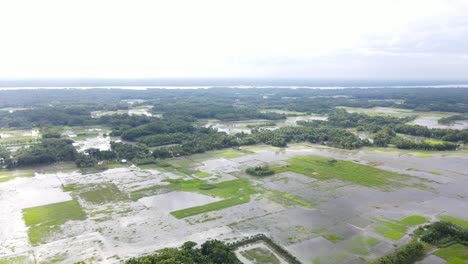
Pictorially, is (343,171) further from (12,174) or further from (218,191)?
(12,174)

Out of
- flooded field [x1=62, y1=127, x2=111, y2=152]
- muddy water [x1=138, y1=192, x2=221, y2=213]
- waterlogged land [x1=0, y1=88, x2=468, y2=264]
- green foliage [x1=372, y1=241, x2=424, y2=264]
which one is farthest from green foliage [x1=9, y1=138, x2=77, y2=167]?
green foliage [x1=372, y1=241, x2=424, y2=264]

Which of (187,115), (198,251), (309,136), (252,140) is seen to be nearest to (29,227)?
(198,251)

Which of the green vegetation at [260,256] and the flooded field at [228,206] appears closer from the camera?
the green vegetation at [260,256]

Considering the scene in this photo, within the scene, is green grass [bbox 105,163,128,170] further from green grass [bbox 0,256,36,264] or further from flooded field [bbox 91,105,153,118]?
flooded field [bbox 91,105,153,118]

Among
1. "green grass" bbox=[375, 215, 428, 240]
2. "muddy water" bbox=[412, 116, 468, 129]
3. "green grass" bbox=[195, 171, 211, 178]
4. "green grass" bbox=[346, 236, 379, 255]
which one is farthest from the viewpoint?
"muddy water" bbox=[412, 116, 468, 129]

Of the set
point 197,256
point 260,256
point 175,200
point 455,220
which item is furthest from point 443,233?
point 175,200

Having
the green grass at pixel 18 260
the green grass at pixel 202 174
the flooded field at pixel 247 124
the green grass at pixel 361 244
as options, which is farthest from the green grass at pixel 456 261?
the flooded field at pixel 247 124

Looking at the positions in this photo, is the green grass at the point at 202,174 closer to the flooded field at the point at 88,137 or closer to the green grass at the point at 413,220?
the green grass at the point at 413,220
